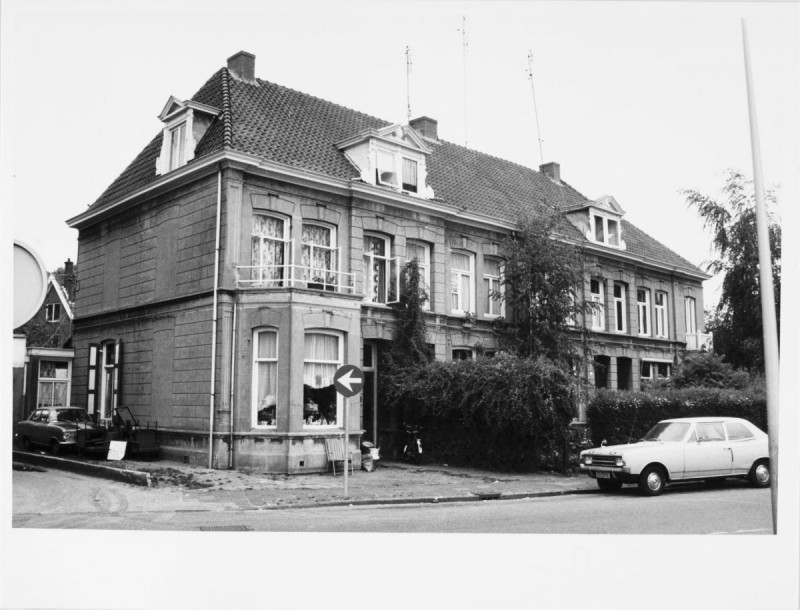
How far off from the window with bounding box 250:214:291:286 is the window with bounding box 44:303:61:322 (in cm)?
1974

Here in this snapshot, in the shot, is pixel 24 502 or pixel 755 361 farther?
pixel 755 361

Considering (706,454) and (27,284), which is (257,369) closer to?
(706,454)

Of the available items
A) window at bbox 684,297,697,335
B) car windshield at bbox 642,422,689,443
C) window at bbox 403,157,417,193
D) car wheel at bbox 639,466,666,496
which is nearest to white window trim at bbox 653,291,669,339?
window at bbox 684,297,697,335

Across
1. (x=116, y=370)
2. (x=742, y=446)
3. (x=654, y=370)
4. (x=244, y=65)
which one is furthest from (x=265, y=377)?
(x=654, y=370)

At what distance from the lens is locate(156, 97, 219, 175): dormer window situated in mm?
21031

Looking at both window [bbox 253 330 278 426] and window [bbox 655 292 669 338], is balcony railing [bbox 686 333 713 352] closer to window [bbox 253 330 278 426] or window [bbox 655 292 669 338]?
window [bbox 655 292 669 338]

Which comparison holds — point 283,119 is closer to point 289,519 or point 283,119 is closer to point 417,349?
point 417,349

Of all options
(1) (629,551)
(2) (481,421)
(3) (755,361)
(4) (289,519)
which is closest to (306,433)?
(2) (481,421)

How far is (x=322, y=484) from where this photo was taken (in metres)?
16.9

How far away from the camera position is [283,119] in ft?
74.7

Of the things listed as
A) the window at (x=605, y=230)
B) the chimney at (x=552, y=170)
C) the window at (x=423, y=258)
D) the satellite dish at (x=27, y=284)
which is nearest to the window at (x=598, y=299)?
the window at (x=605, y=230)

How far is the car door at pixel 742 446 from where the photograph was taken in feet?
53.5

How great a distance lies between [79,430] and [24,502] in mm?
6477

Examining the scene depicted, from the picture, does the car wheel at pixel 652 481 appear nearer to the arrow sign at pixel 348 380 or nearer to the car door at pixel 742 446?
the car door at pixel 742 446
